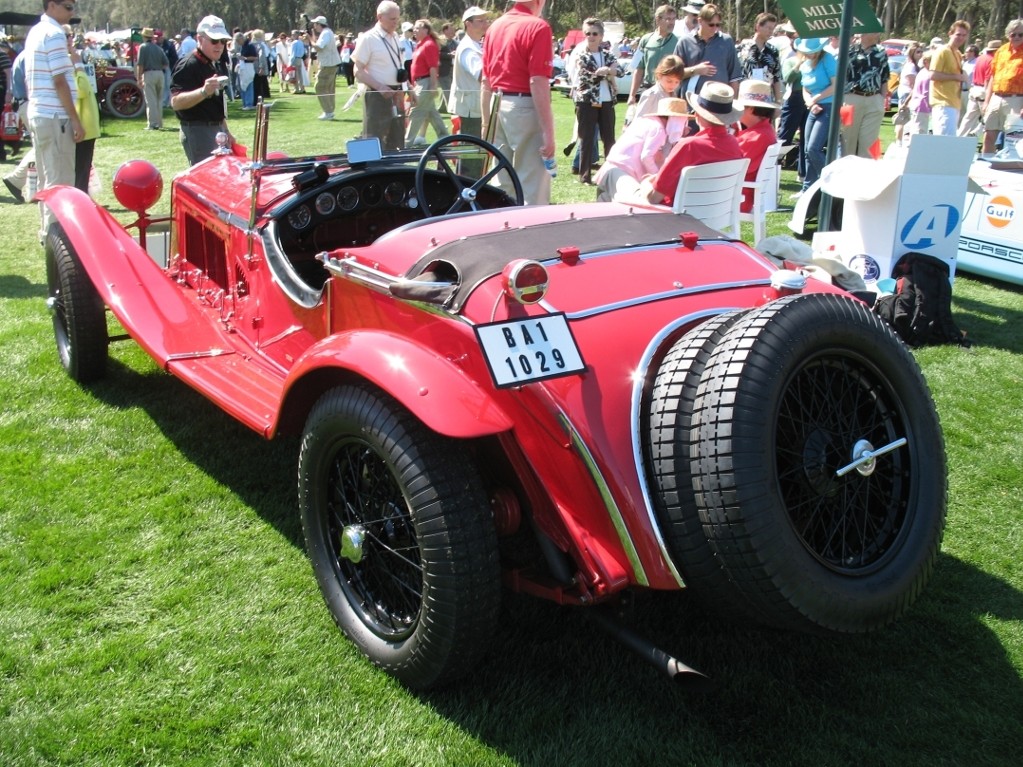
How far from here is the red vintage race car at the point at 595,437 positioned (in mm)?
2264

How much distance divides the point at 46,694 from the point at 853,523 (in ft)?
7.61

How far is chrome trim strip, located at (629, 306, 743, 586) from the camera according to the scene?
2.31 m

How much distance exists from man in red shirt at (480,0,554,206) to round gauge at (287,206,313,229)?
9.43 ft

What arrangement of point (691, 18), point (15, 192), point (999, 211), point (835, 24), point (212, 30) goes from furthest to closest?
point (691, 18)
point (15, 192)
point (212, 30)
point (999, 211)
point (835, 24)

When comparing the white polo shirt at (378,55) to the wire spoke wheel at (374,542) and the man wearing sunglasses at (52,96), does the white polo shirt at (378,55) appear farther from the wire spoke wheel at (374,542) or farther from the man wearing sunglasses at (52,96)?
the wire spoke wheel at (374,542)

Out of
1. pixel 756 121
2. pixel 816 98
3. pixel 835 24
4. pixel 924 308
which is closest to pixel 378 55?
pixel 756 121

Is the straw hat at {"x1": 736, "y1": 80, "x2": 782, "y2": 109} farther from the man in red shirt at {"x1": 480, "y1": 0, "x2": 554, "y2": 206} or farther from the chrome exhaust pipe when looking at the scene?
the chrome exhaust pipe

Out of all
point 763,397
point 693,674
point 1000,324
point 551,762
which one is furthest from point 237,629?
point 1000,324

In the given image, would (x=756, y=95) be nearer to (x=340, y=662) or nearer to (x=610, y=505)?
(x=610, y=505)

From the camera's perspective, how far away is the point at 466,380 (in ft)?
8.33

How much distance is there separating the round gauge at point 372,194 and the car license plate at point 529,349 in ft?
6.34

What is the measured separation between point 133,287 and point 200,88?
3.51 m

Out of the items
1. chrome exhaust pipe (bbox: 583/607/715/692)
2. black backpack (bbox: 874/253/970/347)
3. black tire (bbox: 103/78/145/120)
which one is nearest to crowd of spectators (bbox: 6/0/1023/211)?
black backpack (bbox: 874/253/970/347)

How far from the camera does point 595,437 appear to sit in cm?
243
